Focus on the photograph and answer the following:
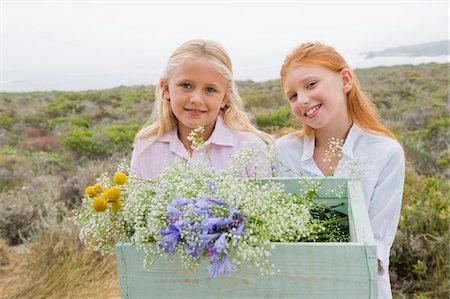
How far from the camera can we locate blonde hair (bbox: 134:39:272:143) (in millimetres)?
2414

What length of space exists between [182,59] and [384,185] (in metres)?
1.09

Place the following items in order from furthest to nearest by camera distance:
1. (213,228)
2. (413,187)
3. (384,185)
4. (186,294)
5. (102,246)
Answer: (413,187)
(384,185)
(102,246)
(186,294)
(213,228)

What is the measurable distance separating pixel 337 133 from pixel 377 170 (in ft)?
0.97

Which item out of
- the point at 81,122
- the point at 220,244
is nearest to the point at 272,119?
the point at 81,122

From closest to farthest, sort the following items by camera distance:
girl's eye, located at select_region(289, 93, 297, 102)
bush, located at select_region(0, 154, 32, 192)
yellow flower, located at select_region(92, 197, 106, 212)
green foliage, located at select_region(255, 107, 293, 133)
Answer: yellow flower, located at select_region(92, 197, 106, 212) → girl's eye, located at select_region(289, 93, 297, 102) → bush, located at select_region(0, 154, 32, 192) → green foliage, located at select_region(255, 107, 293, 133)

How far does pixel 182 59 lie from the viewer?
2.39 meters

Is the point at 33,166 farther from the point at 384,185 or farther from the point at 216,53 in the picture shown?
the point at 384,185

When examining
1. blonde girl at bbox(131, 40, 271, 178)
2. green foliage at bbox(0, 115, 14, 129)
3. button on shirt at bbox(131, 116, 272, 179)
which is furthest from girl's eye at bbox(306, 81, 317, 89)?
green foliage at bbox(0, 115, 14, 129)

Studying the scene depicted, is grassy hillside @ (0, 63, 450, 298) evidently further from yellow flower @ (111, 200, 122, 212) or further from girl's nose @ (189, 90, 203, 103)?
yellow flower @ (111, 200, 122, 212)

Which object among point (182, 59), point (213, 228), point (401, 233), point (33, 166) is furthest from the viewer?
point (33, 166)

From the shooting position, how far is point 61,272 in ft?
12.3

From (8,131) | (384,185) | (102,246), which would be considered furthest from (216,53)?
(8,131)

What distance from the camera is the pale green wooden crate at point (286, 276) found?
1143mm

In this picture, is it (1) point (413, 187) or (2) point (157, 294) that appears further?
(1) point (413, 187)
